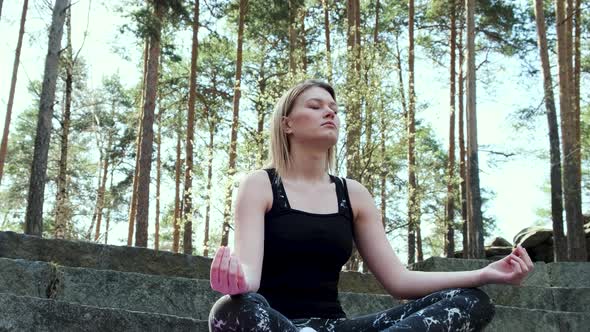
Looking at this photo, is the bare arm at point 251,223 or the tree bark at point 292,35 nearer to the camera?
the bare arm at point 251,223

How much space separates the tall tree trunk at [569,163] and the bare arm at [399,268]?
32.8 feet

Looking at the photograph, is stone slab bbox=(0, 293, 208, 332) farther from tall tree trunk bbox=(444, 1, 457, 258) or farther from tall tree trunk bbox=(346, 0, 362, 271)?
tall tree trunk bbox=(444, 1, 457, 258)

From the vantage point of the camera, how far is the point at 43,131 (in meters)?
9.62

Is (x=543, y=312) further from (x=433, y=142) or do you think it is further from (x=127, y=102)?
(x=127, y=102)

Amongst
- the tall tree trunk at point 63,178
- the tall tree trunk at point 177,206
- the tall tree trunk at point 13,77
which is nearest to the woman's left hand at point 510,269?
the tall tree trunk at point 63,178

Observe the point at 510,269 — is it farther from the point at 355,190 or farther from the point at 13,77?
the point at 13,77

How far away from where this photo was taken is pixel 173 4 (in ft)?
40.5

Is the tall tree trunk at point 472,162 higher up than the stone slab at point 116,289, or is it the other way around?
the tall tree trunk at point 472,162

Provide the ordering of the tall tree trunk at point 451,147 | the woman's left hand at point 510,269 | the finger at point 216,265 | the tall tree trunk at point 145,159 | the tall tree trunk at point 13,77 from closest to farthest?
1. the finger at point 216,265
2. the woman's left hand at point 510,269
3. the tall tree trunk at point 145,159
4. the tall tree trunk at point 451,147
5. the tall tree trunk at point 13,77

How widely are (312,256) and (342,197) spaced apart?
31 cm

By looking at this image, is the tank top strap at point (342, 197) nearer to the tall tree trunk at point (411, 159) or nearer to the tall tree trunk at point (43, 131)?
the tall tree trunk at point (43, 131)

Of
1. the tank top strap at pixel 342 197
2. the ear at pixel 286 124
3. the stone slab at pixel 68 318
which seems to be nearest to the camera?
the tank top strap at pixel 342 197

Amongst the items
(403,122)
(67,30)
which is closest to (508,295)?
(403,122)

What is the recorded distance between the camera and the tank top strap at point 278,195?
233cm
